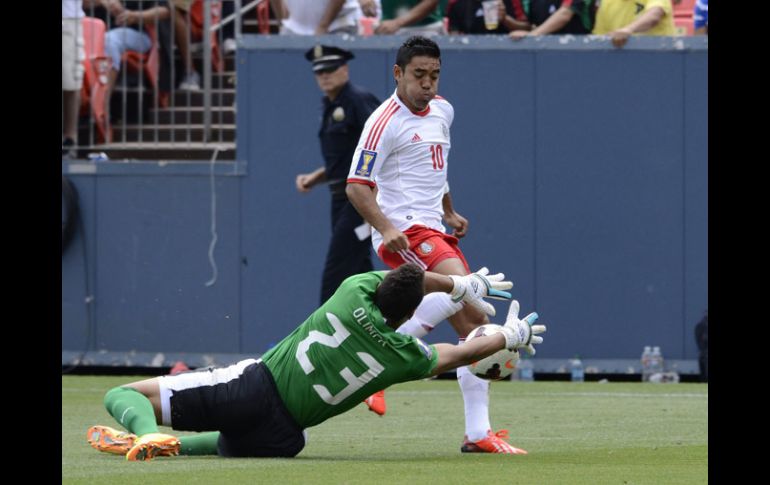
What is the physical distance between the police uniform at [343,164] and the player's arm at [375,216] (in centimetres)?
310

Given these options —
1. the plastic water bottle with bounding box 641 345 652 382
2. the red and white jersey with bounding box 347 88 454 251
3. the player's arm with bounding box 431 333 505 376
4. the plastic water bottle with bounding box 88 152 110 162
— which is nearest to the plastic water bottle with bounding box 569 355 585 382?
the plastic water bottle with bounding box 641 345 652 382

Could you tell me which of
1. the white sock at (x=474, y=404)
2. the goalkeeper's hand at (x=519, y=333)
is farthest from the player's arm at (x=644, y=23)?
the goalkeeper's hand at (x=519, y=333)

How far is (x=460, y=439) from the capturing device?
9.73 metres

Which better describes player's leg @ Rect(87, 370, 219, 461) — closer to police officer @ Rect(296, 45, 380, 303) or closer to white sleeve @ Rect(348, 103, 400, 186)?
A: white sleeve @ Rect(348, 103, 400, 186)

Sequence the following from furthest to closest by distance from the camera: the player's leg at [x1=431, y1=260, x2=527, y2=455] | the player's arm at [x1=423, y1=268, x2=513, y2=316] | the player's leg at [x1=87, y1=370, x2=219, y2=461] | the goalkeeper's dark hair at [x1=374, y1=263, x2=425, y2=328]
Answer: the player's leg at [x1=431, y1=260, x2=527, y2=455] → the player's arm at [x1=423, y1=268, x2=513, y2=316] → the player's leg at [x1=87, y1=370, x2=219, y2=461] → the goalkeeper's dark hair at [x1=374, y1=263, x2=425, y2=328]

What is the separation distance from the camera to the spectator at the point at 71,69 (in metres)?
15.0

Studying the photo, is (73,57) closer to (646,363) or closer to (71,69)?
(71,69)

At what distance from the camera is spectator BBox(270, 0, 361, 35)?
14828 mm

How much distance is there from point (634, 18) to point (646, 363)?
3.18 m

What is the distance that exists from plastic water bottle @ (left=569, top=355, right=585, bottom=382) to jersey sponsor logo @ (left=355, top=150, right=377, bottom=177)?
599cm

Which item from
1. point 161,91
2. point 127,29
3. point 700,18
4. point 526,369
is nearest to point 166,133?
point 161,91

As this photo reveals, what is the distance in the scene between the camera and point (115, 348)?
15023mm

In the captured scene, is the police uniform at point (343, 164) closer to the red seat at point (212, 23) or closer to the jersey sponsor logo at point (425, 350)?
the red seat at point (212, 23)
